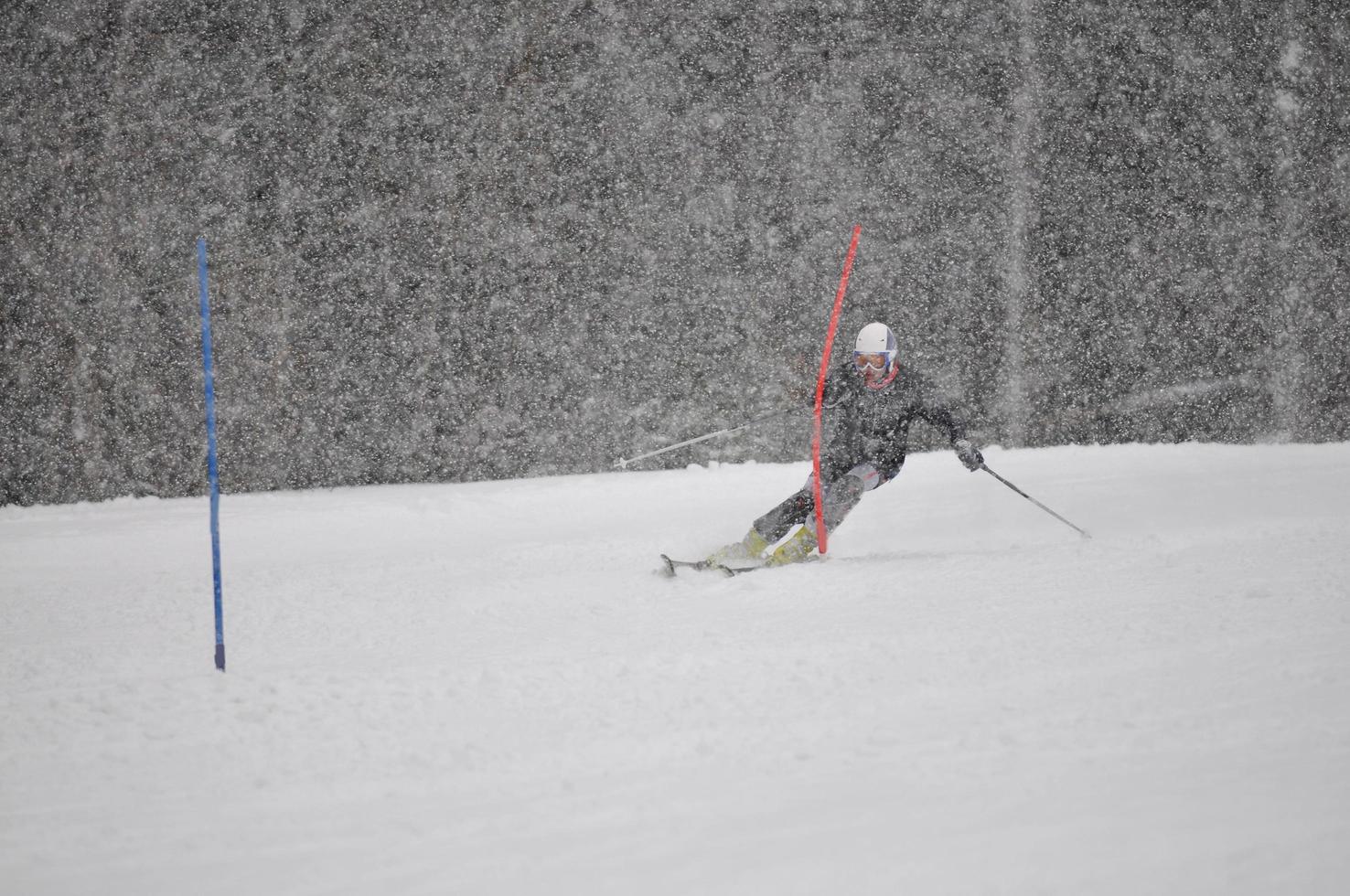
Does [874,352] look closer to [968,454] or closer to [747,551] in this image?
[968,454]

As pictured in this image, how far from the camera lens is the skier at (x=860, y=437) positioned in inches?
214

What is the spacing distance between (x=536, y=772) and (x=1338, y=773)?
2189mm

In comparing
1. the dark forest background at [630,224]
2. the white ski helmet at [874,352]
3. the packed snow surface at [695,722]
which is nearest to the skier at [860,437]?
the white ski helmet at [874,352]

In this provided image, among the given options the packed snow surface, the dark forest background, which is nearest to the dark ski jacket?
the packed snow surface

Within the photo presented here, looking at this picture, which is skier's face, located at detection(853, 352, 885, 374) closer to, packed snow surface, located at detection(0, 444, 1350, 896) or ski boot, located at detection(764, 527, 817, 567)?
ski boot, located at detection(764, 527, 817, 567)

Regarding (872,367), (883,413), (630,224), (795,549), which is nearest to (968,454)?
(883,413)

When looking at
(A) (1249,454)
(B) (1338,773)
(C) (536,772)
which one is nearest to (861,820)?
(C) (536,772)

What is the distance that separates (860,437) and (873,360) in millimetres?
459

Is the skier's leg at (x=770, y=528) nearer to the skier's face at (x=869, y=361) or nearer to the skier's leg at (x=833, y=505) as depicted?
the skier's leg at (x=833, y=505)

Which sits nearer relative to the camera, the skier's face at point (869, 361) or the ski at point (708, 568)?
the ski at point (708, 568)

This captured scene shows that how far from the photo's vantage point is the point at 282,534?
691 centimetres

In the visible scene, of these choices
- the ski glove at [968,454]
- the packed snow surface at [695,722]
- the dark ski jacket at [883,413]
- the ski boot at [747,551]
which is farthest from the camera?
A: the ski boot at [747,551]

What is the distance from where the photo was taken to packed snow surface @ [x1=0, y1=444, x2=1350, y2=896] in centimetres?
229

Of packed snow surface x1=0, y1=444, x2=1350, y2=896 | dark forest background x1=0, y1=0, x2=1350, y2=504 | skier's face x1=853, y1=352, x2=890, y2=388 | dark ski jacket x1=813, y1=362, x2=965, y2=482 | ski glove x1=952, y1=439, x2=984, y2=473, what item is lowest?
packed snow surface x1=0, y1=444, x2=1350, y2=896
